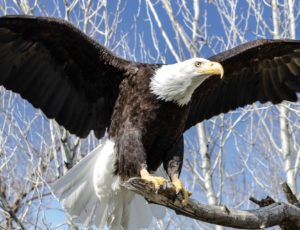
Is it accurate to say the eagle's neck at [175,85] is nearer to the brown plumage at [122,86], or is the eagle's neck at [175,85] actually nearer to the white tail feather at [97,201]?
the brown plumage at [122,86]

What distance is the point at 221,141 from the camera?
258 inches

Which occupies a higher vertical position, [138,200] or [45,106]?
[45,106]

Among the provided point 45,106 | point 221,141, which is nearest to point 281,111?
point 221,141

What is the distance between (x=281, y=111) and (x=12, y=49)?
3881 mm

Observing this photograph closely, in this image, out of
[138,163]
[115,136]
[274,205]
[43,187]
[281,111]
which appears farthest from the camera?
[281,111]

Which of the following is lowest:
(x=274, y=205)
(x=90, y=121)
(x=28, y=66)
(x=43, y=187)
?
(x=274, y=205)

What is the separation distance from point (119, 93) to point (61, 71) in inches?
23.4

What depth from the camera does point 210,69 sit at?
3.79 metres

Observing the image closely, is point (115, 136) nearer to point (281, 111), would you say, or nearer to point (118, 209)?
point (118, 209)

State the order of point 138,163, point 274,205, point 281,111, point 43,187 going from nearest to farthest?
point 274,205 < point 138,163 < point 43,187 < point 281,111

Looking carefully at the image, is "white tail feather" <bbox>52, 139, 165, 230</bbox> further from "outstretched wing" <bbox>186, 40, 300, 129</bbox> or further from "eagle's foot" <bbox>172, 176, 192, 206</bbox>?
"outstretched wing" <bbox>186, 40, 300, 129</bbox>

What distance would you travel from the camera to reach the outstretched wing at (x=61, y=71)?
13.7 ft

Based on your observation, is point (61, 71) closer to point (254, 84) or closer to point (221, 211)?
point (254, 84)

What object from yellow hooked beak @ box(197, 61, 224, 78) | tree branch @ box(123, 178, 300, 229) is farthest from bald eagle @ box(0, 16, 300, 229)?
tree branch @ box(123, 178, 300, 229)
